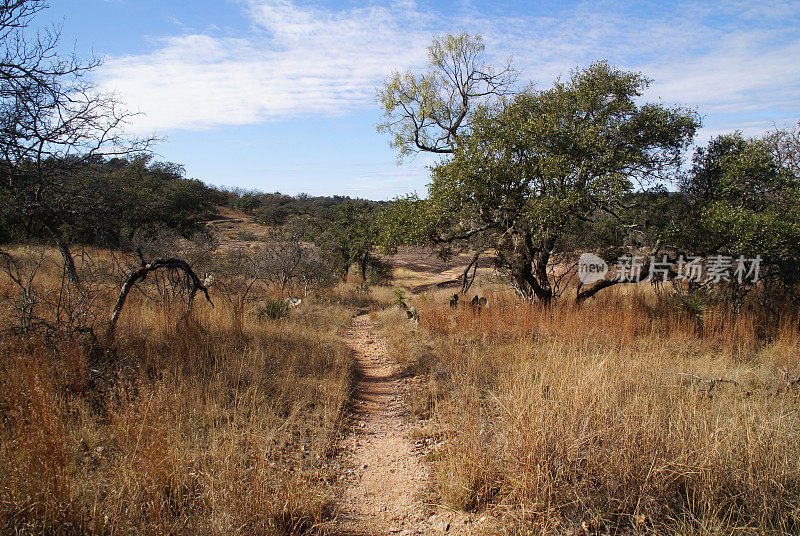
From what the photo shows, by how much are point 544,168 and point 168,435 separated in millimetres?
7421

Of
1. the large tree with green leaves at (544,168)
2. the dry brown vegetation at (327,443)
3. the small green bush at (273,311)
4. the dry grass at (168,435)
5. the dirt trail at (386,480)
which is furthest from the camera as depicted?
the small green bush at (273,311)

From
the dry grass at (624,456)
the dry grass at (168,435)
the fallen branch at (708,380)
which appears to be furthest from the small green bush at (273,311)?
the fallen branch at (708,380)

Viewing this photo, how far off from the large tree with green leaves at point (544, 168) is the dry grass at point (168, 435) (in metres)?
4.51

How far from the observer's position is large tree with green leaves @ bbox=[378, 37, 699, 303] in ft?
26.7

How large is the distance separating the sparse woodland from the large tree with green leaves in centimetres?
6

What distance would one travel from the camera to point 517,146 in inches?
336

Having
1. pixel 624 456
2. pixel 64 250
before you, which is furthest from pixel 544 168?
pixel 64 250

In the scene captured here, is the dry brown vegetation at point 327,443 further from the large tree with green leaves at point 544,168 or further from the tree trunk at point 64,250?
the large tree with green leaves at point 544,168

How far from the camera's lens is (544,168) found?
8.00 m

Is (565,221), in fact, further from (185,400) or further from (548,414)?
(185,400)

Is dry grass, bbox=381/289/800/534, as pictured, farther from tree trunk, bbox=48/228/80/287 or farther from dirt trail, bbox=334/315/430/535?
tree trunk, bbox=48/228/80/287

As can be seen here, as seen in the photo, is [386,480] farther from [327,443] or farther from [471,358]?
[471,358]

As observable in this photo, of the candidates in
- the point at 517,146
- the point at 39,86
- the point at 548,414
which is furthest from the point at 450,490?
the point at 517,146

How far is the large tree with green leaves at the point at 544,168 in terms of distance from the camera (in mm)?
A: 8133
